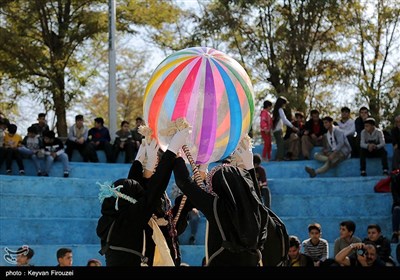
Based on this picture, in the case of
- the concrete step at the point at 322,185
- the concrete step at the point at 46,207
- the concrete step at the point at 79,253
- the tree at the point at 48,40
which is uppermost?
the tree at the point at 48,40

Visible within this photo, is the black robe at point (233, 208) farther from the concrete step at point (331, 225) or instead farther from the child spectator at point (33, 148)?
the child spectator at point (33, 148)

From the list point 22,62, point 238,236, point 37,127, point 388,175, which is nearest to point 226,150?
point 238,236

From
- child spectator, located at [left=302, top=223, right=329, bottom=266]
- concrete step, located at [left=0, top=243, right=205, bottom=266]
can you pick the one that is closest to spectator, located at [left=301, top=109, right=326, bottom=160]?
concrete step, located at [left=0, top=243, right=205, bottom=266]

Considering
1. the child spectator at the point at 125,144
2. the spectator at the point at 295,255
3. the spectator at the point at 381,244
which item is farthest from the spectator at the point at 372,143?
the spectator at the point at 295,255

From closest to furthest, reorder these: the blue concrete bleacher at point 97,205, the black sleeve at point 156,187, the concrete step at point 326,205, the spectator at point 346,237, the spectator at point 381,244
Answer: the black sleeve at point 156,187
the spectator at point 381,244
the spectator at point 346,237
the blue concrete bleacher at point 97,205
the concrete step at point 326,205

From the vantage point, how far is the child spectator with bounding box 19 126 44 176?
55.4 feet

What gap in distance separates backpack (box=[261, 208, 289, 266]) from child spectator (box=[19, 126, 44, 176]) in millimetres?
10203

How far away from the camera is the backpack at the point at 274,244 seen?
7.07 metres

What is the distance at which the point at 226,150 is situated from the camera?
7.10 metres

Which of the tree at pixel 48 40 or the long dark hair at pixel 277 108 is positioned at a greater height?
the tree at pixel 48 40

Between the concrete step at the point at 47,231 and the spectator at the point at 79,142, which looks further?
the spectator at the point at 79,142

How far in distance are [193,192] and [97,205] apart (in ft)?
30.1

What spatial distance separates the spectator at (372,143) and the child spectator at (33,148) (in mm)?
5361

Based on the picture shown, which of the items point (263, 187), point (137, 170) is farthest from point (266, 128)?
point (137, 170)
